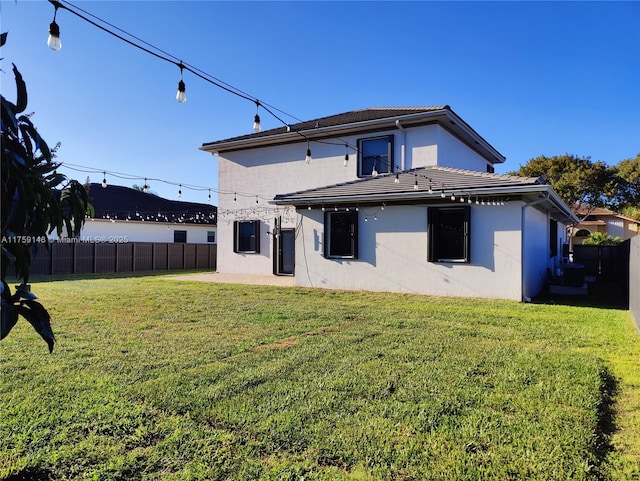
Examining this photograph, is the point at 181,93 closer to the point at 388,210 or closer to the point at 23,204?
the point at 23,204

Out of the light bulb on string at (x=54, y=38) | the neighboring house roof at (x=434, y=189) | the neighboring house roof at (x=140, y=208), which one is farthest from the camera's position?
the neighboring house roof at (x=140, y=208)

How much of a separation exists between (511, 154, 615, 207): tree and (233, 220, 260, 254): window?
23582 mm

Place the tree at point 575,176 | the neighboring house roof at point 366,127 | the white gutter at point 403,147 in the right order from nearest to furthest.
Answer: the neighboring house roof at point 366,127, the white gutter at point 403,147, the tree at point 575,176

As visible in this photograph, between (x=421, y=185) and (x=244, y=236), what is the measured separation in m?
8.95

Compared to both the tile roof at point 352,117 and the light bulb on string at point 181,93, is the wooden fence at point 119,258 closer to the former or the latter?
the tile roof at point 352,117

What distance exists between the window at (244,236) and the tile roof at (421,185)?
4.13m

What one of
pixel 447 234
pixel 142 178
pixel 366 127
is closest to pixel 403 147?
pixel 366 127

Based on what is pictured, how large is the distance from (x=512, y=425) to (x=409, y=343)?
2501mm

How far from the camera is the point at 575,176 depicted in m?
29.3

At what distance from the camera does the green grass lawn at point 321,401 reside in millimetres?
2525

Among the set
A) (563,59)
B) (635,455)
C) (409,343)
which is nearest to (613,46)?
(563,59)

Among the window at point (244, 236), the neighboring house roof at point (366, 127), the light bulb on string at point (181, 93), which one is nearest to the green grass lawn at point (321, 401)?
the light bulb on string at point (181, 93)

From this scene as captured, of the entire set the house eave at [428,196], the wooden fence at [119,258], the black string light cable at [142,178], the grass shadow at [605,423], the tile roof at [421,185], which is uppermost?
the black string light cable at [142,178]

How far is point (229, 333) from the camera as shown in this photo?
20.2ft
